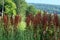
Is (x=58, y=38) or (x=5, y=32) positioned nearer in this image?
(x=58, y=38)

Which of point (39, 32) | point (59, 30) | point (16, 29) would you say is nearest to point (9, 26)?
point (16, 29)

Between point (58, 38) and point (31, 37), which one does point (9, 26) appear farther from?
point (58, 38)

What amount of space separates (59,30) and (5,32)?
1111 mm

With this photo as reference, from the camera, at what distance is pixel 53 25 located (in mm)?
5000

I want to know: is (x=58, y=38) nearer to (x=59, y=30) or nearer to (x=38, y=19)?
(x=59, y=30)

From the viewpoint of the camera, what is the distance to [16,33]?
5.50 metres

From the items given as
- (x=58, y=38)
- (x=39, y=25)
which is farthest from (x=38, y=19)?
(x=58, y=38)

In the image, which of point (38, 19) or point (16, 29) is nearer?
point (38, 19)

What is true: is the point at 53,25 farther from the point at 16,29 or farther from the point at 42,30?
the point at 16,29

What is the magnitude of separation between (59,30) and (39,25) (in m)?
0.37

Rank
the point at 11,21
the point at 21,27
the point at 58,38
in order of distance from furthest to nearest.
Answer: the point at 21,27, the point at 11,21, the point at 58,38

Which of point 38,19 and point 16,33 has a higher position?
point 38,19

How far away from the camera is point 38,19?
5.09m

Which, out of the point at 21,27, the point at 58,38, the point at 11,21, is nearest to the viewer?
the point at 58,38
